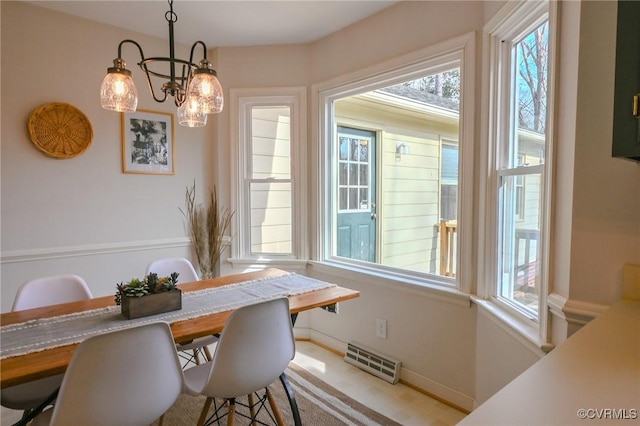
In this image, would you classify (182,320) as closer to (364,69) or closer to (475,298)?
(475,298)

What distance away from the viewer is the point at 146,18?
2.75 metres

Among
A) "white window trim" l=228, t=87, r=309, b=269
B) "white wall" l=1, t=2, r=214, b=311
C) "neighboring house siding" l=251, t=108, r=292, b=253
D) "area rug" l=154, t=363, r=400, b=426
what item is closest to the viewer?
"area rug" l=154, t=363, r=400, b=426

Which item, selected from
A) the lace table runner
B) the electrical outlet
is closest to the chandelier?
the lace table runner

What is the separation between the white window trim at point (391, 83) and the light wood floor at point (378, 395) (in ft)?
2.38

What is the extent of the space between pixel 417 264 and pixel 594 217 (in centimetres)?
171

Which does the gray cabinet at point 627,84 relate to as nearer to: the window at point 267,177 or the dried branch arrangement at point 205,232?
the window at point 267,177

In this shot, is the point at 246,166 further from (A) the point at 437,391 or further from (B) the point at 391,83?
(A) the point at 437,391

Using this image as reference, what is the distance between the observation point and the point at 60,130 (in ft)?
8.71

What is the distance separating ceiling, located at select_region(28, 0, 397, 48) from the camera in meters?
2.54

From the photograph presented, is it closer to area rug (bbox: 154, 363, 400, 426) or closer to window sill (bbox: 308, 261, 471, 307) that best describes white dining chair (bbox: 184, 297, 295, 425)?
area rug (bbox: 154, 363, 400, 426)

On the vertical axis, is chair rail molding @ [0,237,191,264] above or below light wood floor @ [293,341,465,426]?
above

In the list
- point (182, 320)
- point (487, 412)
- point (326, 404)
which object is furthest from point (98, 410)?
point (326, 404)

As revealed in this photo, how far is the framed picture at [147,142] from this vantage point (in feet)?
9.69

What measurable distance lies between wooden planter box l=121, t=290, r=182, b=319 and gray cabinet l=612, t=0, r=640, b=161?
1.73 m
